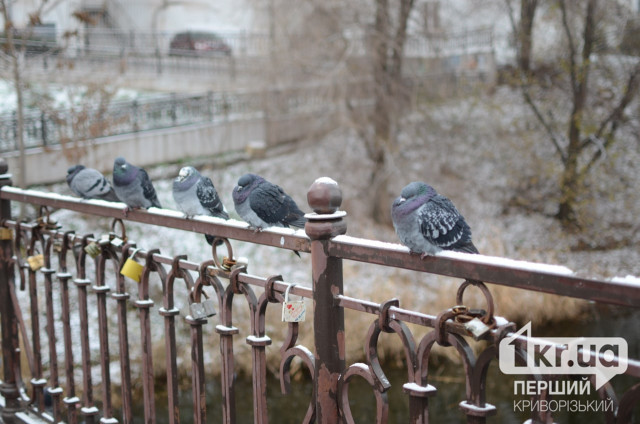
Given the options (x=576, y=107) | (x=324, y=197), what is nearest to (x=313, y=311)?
(x=324, y=197)

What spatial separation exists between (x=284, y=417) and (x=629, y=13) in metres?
10.7

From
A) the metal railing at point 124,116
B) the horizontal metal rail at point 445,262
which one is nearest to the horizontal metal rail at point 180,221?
the horizontal metal rail at point 445,262

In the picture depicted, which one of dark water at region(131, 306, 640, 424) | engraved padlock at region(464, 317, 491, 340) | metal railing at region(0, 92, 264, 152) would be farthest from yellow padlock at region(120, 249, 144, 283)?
metal railing at region(0, 92, 264, 152)

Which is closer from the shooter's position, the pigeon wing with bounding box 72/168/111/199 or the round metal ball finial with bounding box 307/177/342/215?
the round metal ball finial with bounding box 307/177/342/215

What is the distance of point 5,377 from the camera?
3.13 metres

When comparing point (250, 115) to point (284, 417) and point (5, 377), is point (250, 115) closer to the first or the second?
point (284, 417)

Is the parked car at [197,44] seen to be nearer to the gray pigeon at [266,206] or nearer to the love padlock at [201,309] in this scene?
the gray pigeon at [266,206]

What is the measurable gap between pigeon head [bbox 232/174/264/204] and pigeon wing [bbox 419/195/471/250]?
38.5 inches

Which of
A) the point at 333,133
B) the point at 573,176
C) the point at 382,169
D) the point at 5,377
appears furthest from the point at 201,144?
the point at 5,377

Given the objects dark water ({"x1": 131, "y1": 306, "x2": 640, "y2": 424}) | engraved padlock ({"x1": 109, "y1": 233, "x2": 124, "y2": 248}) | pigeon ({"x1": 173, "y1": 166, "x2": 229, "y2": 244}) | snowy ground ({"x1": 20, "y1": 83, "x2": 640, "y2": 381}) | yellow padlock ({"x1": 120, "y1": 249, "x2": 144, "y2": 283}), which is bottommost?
dark water ({"x1": 131, "y1": 306, "x2": 640, "y2": 424})

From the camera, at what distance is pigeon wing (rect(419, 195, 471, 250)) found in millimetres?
1815

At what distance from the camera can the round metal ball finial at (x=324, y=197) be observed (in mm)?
1744

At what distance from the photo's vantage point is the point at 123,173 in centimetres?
359

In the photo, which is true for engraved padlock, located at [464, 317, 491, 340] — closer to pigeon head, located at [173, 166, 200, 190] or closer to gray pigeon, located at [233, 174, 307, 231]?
gray pigeon, located at [233, 174, 307, 231]
